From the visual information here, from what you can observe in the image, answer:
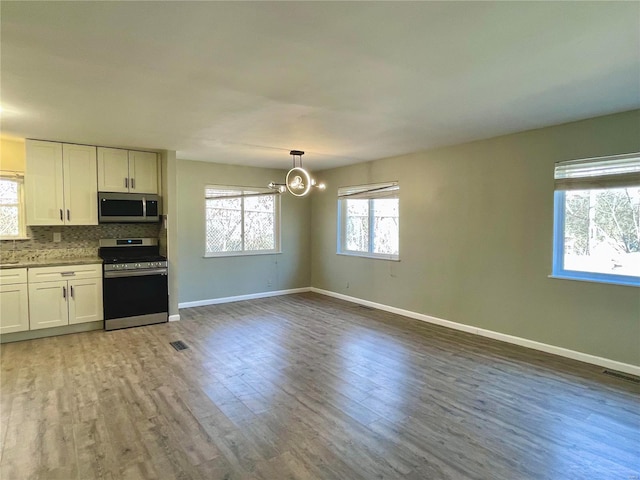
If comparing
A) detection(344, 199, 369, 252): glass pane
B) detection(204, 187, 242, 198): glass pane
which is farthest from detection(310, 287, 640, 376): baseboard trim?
detection(204, 187, 242, 198): glass pane

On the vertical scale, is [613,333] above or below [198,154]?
below

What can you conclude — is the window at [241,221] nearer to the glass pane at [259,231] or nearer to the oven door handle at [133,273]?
the glass pane at [259,231]

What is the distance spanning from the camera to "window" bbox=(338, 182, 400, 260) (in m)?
5.95

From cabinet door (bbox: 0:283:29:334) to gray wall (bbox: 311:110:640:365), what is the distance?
4894 millimetres

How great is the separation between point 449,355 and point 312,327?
6.15 ft

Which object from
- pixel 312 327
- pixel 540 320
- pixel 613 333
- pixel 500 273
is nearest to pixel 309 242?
pixel 312 327

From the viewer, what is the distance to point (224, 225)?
Answer: 21.5ft

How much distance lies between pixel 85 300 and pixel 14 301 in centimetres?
73

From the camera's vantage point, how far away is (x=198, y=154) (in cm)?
563

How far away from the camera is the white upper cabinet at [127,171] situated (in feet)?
16.9

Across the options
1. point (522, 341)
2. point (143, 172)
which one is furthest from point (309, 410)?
point (143, 172)

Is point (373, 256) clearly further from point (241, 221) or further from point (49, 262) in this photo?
point (49, 262)

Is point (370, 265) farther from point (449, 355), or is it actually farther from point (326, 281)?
point (449, 355)

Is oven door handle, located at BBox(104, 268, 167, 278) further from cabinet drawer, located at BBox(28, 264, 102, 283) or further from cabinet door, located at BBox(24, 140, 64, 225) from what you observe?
cabinet door, located at BBox(24, 140, 64, 225)
